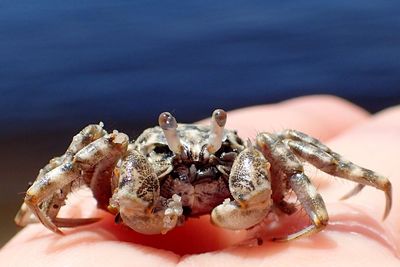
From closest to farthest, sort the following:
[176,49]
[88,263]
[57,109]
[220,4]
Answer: [88,263]
[57,109]
[176,49]
[220,4]

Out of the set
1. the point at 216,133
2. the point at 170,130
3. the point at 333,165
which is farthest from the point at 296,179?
the point at 170,130

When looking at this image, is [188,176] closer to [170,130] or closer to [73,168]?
[170,130]

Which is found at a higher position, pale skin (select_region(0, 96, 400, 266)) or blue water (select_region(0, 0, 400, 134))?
pale skin (select_region(0, 96, 400, 266))

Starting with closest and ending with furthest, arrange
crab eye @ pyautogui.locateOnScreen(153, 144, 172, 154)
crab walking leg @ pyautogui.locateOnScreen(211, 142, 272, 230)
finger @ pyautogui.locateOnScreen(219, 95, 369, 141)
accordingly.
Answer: crab walking leg @ pyautogui.locateOnScreen(211, 142, 272, 230)
crab eye @ pyautogui.locateOnScreen(153, 144, 172, 154)
finger @ pyautogui.locateOnScreen(219, 95, 369, 141)

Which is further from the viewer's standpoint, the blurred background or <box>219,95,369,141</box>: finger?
the blurred background

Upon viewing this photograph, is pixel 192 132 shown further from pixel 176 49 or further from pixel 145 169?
pixel 176 49

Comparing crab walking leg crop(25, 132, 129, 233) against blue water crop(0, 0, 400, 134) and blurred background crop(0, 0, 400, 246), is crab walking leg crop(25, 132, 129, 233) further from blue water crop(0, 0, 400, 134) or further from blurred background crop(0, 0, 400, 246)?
blue water crop(0, 0, 400, 134)

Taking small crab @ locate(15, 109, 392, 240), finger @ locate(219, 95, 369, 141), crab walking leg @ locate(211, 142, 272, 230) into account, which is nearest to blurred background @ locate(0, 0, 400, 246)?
finger @ locate(219, 95, 369, 141)

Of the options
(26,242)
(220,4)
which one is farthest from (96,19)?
(26,242)
